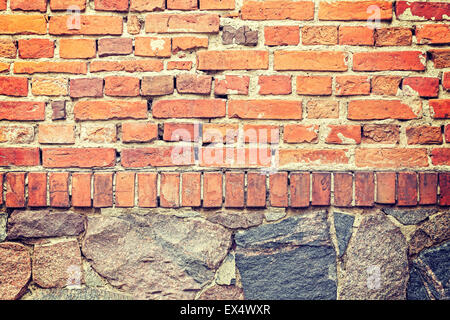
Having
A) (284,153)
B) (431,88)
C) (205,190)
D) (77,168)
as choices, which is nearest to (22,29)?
(77,168)

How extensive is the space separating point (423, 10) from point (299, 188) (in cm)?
91

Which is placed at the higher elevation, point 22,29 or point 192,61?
point 22,29

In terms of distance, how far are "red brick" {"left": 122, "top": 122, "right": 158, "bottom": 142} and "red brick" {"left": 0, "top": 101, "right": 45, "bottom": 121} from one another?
13.9 inches

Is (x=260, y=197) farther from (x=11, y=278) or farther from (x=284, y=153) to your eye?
(x=11, y=278)

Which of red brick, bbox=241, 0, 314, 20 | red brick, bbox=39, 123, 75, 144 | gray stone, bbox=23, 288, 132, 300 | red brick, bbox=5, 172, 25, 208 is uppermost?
red brick, bbox=241, 0, 314, 20

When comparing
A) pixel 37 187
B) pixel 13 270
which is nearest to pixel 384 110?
pixel 37 187

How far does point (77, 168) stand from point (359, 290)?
1.27 m

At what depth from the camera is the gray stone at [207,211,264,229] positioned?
1.55m

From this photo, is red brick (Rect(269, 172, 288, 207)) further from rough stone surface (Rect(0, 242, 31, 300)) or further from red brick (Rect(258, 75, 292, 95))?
rough stone surface (Rect(0, 242, 31, 300))

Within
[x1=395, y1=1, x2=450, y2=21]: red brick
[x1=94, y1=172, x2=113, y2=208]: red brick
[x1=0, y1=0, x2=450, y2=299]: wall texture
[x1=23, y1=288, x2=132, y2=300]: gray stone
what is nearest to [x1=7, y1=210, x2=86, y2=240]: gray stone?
[x1=0, y1=0, x2=450, y2=299]: wall texture

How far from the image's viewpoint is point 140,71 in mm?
1555

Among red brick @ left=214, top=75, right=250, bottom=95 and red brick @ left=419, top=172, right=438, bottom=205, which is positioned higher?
red brick @ left=214, top=75, right=250, bottom=95

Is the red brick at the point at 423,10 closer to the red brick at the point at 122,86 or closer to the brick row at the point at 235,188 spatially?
the brick row at the point at 235,188

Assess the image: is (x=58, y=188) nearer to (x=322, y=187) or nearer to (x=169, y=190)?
(x=169, y=190)
